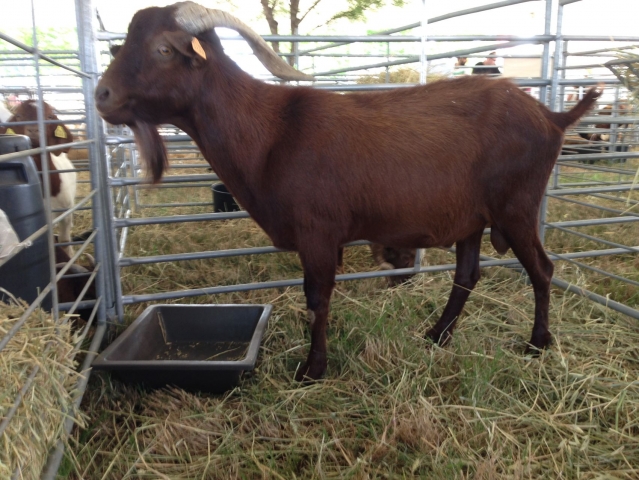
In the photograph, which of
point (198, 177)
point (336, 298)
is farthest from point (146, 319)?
point (336, 298)

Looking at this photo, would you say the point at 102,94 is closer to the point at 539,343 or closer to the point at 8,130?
the point at 8,130

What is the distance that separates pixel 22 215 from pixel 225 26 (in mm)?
1253

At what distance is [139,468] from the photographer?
1985 millimetres

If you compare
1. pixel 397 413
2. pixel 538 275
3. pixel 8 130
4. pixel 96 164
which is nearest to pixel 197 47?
pixel 96 164

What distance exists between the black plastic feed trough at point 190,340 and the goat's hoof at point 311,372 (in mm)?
271

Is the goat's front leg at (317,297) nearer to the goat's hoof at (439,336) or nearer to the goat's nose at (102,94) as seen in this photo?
the goat's hoof at (439,336)

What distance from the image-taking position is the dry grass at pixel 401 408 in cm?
195

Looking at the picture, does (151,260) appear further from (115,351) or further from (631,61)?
(631,61)

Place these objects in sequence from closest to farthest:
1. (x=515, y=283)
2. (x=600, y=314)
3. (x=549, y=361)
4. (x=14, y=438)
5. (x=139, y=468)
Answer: (x=14, y=438) → (x=139, y=468) → (x=549, y=361) → (x=600, y=314) → (x=515, y=283)

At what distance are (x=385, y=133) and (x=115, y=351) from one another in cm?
164

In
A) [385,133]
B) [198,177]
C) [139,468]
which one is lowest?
[139,468]

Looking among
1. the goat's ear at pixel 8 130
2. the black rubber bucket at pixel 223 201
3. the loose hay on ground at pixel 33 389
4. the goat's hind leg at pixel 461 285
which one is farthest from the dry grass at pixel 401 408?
the black rubber bucket at pixel 223 201

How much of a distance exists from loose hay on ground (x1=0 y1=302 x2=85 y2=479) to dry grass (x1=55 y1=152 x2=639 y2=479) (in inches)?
9.6

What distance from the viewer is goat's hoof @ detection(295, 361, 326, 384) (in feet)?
8.37
